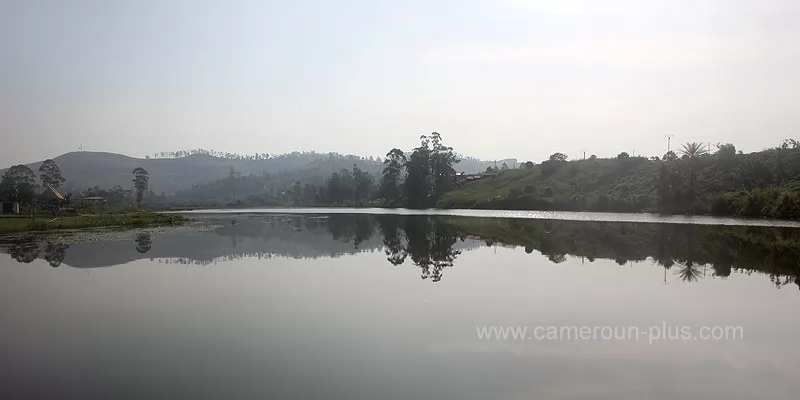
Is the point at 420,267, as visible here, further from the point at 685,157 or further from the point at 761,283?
the point at 685,157

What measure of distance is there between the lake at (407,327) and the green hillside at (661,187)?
36.0 meters

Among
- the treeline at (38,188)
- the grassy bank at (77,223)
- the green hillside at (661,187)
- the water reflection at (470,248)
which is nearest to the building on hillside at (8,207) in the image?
the treeline at (38,188)

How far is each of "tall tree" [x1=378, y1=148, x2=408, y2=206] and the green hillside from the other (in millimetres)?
14081

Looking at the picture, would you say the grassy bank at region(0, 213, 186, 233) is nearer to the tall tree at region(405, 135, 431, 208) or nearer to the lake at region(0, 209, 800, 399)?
the lake at region(0, 209, 800, 399)

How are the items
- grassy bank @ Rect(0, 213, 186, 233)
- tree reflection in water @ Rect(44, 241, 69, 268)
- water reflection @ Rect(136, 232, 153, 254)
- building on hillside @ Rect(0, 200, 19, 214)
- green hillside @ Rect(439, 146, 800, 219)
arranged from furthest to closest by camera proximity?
building on hillside @ Rect(0, 200, 19, 214)
green hillside @ Rect(439, 146, 800, 219)
grassy bank @ Rect(0, 213, 186, 233)
water reflection @ Rect(136, 232, 153, 254)
tree reflection in water @ Rect(44, 241, 69, 268)

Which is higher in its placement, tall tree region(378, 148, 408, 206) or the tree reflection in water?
tall tree region(378, 148, 408, 206)

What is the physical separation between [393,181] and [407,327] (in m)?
103

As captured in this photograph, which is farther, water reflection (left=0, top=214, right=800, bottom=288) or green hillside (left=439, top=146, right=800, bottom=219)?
green hillside (left=439, top=146, right=800, bottom=219)

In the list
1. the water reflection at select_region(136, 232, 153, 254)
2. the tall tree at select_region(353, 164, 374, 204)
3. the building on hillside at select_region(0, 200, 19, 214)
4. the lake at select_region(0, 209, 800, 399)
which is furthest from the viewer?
the tall tree at select_region(353, 164, 374, 204)

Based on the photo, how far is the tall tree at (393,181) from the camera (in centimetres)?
11294

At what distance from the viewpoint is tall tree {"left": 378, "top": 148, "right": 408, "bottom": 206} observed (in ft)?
371

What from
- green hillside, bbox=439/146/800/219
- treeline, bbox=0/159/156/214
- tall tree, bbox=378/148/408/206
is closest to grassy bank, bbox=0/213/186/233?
treeline, bbox=0/159/156/214

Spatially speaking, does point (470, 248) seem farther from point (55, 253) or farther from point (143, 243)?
point (55, 253)

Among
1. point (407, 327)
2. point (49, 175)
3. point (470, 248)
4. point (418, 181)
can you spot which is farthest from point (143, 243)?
point (49, 175)
